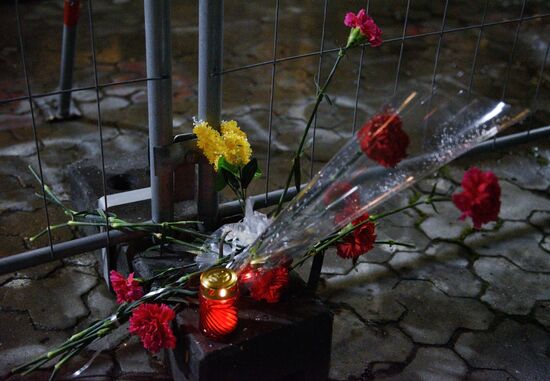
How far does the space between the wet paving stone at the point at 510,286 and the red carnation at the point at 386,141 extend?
1.17 metres

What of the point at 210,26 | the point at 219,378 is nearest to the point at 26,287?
the point at 219,378

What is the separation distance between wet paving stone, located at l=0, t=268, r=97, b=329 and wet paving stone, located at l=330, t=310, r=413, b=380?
83 cm

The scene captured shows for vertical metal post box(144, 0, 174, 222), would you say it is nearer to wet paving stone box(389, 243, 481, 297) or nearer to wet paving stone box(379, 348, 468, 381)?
wet paving stone box(379, 348, 468, 381)

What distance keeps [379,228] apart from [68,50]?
1.68m

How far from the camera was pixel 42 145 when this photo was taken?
11.1ft

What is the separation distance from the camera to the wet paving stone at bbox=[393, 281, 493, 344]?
2354mm

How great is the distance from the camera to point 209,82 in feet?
6.71

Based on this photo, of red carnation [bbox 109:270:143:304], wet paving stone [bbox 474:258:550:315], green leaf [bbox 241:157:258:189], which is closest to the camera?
red carnation [bbox 109:270:143:304]

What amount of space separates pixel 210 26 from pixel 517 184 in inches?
72.9

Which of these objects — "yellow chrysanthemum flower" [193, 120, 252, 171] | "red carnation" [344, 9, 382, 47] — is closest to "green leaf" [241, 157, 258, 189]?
"yellow chrysanthemum flower" [193, 120, 252, 171]

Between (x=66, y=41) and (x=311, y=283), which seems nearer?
(x=311, y=283)

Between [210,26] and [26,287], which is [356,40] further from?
[26,287]

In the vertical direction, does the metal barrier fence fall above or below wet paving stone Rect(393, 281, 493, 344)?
above

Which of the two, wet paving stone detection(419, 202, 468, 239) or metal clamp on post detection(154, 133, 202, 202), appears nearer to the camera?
metal clamp on post detection(154, 133, 202, 202)
